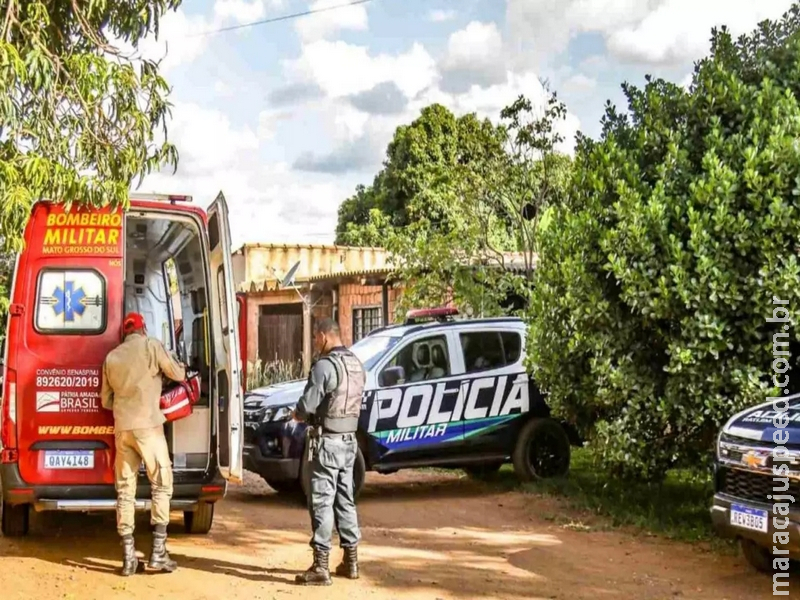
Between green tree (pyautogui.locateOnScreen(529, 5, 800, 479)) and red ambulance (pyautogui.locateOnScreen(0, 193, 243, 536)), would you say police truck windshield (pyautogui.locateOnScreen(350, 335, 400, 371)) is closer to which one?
green tree (pyautogui.locateOnScreen(529, 5, 800, 479))

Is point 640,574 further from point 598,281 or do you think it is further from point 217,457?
point 217,457

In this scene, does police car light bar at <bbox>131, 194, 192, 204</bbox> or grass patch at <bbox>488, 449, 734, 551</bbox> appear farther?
grass patch at <bbox>488, 449, 734, 551</bbox>

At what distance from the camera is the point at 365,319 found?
22203 mm

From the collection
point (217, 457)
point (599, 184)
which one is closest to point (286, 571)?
point (217, 457)

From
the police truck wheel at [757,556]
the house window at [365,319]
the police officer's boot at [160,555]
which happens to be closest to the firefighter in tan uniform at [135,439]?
the police officer's boot at [160,555]

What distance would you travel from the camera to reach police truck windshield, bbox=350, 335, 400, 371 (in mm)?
10880

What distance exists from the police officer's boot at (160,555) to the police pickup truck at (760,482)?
12.8ft

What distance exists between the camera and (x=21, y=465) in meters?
7.58

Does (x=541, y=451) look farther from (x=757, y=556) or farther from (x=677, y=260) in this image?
(x=757, y=556)

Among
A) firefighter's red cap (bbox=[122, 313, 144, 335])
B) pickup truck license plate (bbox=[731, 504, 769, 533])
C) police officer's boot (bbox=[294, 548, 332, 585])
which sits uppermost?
firefighter's red cap (bbox=[122, 313, 144, 335])

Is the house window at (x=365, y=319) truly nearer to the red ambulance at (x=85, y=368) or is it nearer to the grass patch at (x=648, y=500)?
the grass patch at (x=648, y=500)

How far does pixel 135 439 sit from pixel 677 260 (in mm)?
4480

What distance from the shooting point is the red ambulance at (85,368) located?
24.9 ft

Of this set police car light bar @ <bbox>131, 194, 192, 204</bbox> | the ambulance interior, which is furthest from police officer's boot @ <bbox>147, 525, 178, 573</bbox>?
police car light bar @ <bbox>131, 194, 192, 204</bbox>
